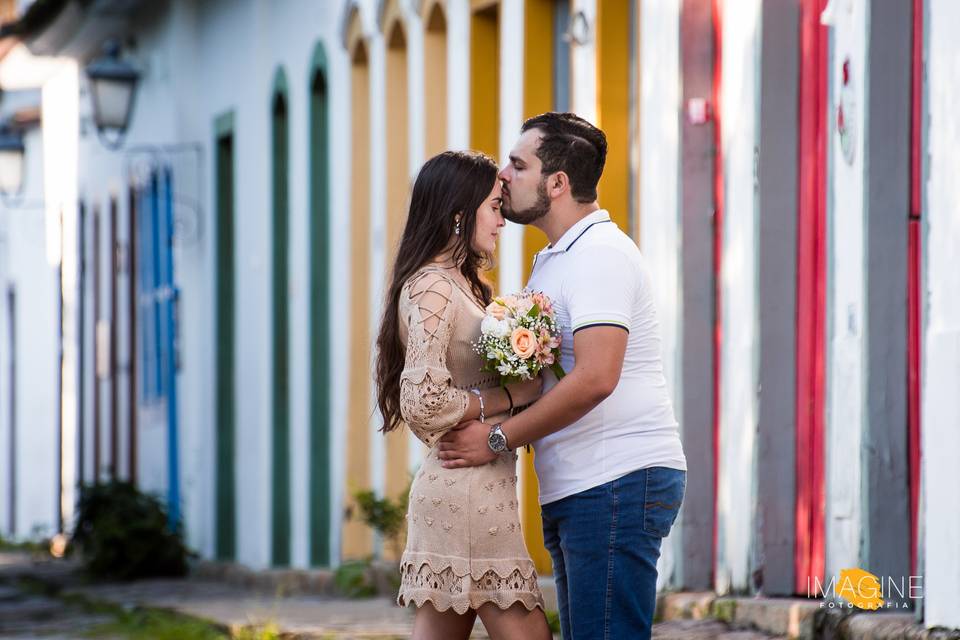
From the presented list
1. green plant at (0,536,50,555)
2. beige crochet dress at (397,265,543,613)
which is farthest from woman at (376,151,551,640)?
green plant at (0,536,50,555)

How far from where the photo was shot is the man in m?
4.62

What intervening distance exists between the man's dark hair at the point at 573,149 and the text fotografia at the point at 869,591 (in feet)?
6.84

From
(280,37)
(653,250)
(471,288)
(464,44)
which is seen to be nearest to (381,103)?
(464,44)

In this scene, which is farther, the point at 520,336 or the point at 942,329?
the point at 942,329

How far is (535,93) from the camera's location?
1005 cm

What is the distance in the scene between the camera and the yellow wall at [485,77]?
1080 centimetres

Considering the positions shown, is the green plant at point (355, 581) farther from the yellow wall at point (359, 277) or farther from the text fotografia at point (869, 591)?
the text fotografia at point (869, 591)

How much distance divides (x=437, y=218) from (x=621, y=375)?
25.1 inches

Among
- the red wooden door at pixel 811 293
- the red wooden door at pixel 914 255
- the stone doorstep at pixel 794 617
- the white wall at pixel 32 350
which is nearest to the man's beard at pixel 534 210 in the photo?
the stone doorstep at pixel 794 617

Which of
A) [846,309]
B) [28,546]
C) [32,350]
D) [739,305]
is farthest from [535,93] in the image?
[32,350]

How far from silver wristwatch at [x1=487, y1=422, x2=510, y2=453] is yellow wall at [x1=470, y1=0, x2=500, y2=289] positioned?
6.09 meters

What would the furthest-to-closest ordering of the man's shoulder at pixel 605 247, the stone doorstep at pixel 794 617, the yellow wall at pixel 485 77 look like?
1. the yellow wall at pixel 485 77
2. the stone doorstep at pixel 794 617
3. the man's shoulder at pixel 605 247

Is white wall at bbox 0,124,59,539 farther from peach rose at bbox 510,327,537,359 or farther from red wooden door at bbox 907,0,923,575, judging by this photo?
peach rose at bbox 510,327,537,359

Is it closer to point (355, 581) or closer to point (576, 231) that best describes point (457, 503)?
point (576, 231)
